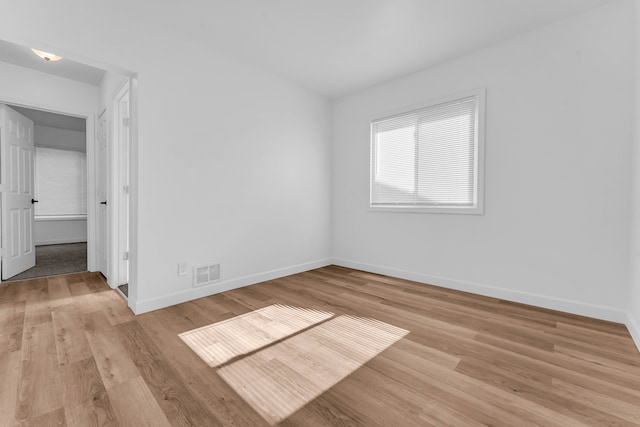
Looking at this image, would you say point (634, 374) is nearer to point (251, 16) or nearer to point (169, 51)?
point (251, 16)

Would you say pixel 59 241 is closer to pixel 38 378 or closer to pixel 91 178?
pixel 91 178

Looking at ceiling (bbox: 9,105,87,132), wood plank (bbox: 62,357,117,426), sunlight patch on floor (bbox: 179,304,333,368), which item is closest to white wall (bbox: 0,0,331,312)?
sunlight patch on floor (bbox: 179,304,333,368)

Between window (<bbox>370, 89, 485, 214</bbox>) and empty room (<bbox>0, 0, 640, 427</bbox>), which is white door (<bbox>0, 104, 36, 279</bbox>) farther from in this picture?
window (<bbox>370, 89, 485, 214</bbox>)

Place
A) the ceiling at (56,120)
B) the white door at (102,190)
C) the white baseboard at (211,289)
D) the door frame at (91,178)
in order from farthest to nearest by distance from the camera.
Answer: the ceiling at (56,120) < the door frame at (91,178) < the white door at (102,190) < the white baseboard at (211,289)

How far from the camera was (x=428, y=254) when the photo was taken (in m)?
3.44

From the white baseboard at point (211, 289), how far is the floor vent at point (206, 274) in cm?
5

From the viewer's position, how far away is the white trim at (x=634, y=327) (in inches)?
75.9

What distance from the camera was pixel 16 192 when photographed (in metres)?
3.72

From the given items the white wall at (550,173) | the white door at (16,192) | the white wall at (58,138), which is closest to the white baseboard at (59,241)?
the white wall at (58,138)

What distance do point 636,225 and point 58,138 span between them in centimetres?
964

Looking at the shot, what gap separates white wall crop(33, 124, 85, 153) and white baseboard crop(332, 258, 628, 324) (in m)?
7.53

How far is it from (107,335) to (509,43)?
4446mm

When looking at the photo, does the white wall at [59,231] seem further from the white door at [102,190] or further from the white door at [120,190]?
the white door at [120,190]

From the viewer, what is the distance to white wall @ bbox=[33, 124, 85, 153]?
6.15 metres
